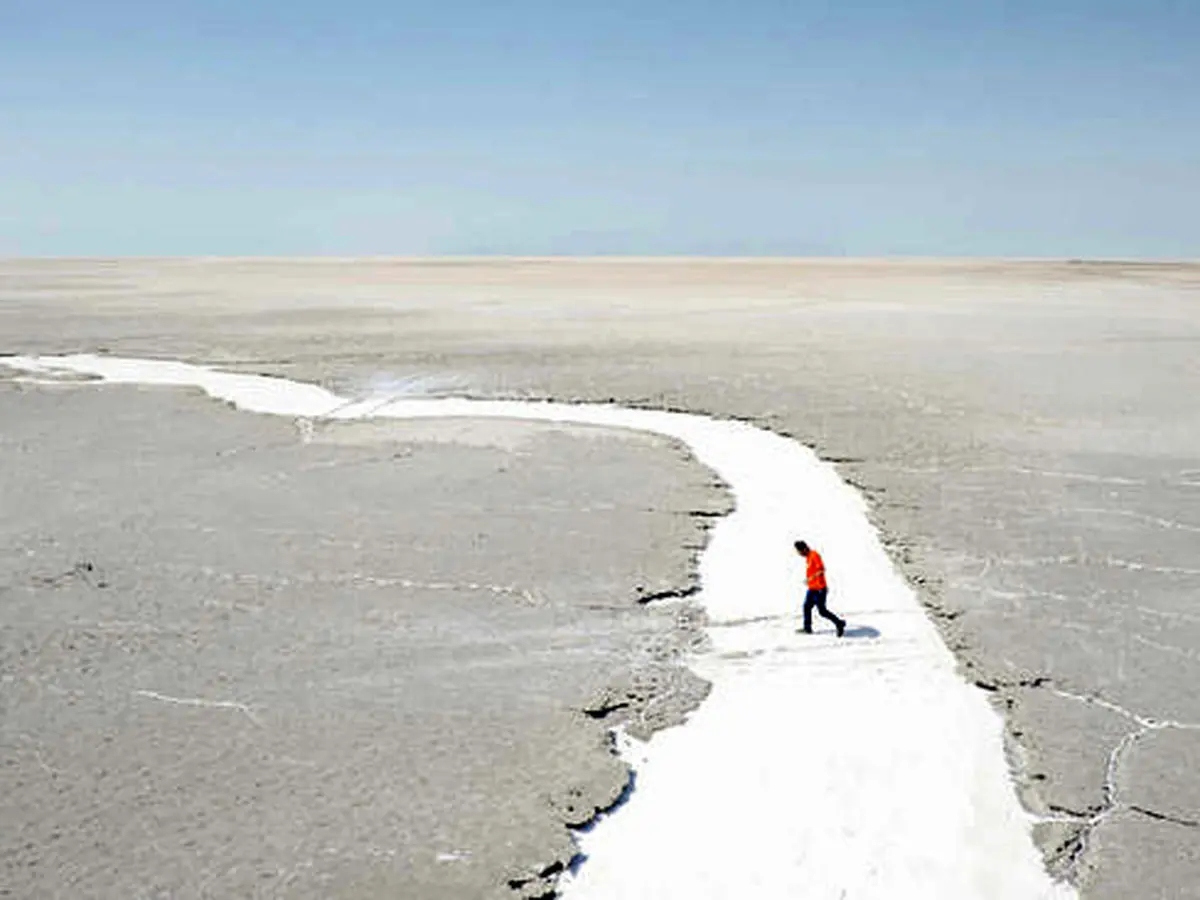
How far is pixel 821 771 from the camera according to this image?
745cm

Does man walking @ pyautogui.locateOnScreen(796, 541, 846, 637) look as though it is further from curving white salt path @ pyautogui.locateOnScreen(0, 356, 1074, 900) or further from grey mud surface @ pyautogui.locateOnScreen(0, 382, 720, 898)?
grey mud surface @ pyautogui.locateOnScreen(0, 382, 720, 898)

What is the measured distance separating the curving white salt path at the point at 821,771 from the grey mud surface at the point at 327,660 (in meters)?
0.31

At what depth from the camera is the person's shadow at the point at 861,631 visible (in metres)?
9.63

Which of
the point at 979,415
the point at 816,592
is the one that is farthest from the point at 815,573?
the point at 979,415

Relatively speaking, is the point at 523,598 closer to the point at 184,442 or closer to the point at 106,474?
the point at 106,474

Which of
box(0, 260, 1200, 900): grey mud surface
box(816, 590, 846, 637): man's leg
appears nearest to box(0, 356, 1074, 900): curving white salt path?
box(816, 590, 846, 637): man's leg

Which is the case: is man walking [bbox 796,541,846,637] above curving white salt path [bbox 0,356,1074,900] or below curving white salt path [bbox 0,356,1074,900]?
above

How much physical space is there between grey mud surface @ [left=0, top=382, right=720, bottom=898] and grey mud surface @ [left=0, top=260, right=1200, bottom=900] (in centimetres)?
32

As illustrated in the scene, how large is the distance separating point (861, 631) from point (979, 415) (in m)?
9.46

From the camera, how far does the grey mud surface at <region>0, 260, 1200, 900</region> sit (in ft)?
25.1

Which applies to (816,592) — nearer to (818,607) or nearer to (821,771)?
(818,607)

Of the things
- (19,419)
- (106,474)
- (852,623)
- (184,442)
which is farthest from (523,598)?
(19,419)

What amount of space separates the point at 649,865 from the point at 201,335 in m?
24.7

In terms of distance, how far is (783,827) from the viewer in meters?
6.82
